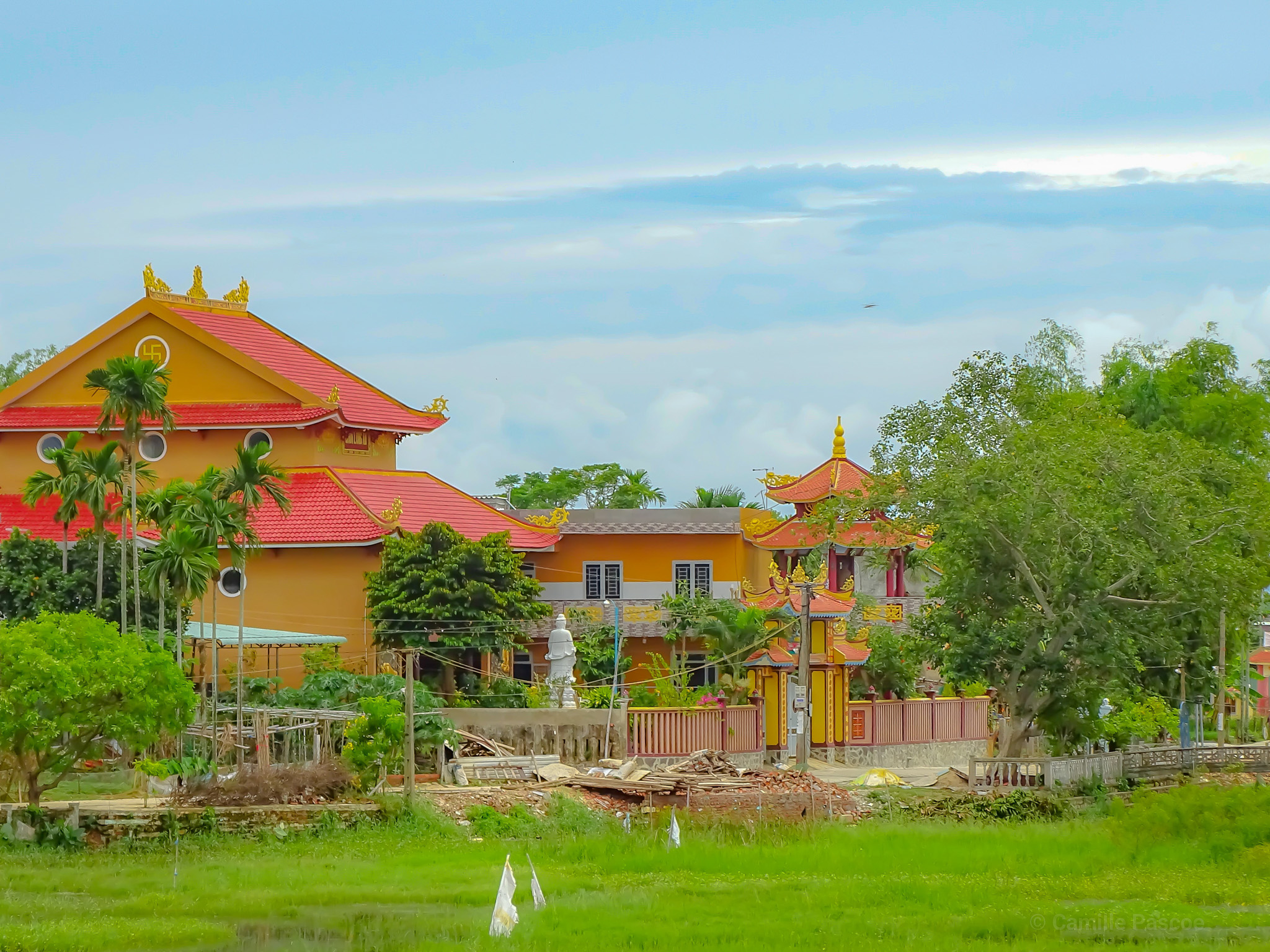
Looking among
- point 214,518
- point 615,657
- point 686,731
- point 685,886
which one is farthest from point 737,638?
point 685,886

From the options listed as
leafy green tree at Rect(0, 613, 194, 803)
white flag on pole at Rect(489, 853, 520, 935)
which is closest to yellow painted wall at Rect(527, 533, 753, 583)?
leafy green tree at Rect(0, 613, 194, 803)

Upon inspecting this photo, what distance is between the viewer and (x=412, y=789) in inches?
1161

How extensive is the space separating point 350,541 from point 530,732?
7443 mm

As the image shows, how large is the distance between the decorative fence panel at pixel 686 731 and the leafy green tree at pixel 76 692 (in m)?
10.2

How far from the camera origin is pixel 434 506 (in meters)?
43.1

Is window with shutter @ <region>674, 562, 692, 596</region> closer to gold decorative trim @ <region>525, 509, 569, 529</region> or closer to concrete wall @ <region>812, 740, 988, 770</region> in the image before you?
gold decorative trim @ <region>525, 509, 569, 529</region>

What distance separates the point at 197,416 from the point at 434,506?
6.15 m

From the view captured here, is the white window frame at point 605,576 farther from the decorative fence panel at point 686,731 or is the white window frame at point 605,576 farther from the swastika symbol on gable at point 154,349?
the swastika symbol on gable at point 154,349

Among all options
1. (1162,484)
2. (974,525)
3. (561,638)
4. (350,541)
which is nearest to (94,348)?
(350,541)

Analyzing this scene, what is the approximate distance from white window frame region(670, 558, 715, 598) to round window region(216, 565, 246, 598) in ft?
37.3

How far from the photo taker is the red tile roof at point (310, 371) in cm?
4334

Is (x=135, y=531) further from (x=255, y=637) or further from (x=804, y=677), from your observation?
(x=804, y=677)

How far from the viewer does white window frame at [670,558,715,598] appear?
45.4m

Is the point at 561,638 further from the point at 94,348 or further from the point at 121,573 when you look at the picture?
the point at 94,348
